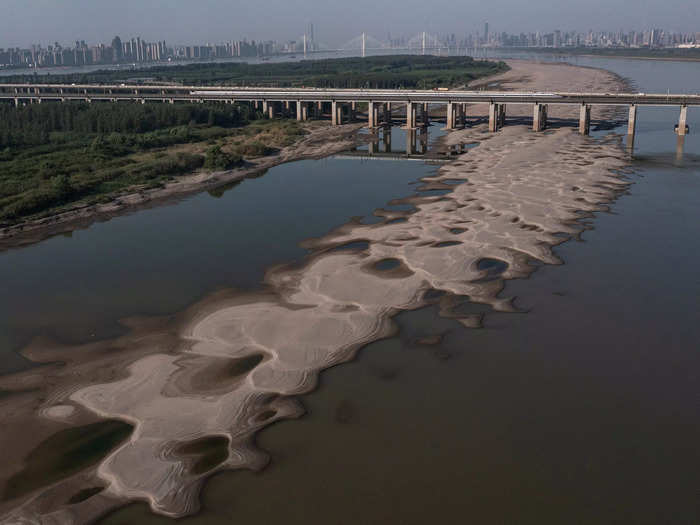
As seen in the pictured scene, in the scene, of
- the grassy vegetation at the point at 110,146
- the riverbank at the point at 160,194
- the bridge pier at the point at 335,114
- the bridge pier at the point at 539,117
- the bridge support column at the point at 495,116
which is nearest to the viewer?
the riverbank at the point at 160,194

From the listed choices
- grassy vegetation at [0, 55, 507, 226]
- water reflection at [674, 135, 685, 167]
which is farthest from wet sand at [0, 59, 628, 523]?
grassy vegetation at [0, 55, 507, 226]

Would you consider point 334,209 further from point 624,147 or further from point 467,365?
point 624,147

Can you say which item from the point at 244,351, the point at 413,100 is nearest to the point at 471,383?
the point at 244,351

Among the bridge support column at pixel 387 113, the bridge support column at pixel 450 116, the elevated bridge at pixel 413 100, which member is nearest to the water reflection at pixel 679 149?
the elevated bridge at pixel 413 100

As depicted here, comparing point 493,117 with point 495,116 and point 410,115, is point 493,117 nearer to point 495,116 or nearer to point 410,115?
point 495,116

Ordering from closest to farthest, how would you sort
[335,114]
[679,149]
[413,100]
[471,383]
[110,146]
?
[471,383] → [679,149] → [110,146] → [413,100] → [335,114]

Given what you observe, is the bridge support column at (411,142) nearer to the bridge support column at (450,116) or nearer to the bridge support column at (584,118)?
the bridge support column at (450,116)
